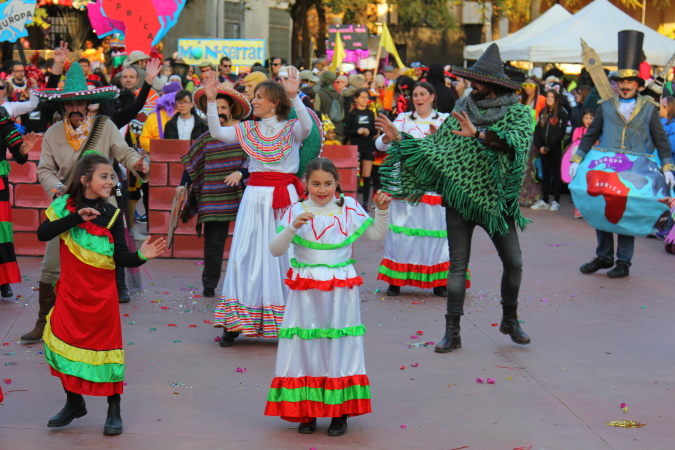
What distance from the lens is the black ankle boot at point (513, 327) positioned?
7.48m

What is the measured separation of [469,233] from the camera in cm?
743

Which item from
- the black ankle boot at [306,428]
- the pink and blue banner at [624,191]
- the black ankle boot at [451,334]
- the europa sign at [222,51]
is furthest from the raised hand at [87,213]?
the europa sign at [222,51]

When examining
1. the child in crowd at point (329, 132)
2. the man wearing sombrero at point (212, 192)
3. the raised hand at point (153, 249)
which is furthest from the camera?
the child in crowd at point (329, 132)

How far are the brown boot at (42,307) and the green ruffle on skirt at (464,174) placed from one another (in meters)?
2.44

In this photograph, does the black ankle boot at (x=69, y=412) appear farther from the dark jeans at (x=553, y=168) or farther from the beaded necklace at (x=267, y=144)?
the dark jeans at (x=553, y=168)

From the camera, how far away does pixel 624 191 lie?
32.5ft

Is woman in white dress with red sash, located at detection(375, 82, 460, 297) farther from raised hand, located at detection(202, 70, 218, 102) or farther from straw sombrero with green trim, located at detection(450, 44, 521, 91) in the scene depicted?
raised hand, located at detection(202, 70, 218, 102)

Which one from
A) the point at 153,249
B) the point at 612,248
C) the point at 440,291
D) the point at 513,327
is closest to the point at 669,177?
the point at 612,248

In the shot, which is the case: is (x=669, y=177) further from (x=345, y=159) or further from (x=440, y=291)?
(x=345, y=159)

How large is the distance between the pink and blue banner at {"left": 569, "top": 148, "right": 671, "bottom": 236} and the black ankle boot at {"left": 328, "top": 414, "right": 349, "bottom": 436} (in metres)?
5.34

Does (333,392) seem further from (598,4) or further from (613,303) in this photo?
(598,4)

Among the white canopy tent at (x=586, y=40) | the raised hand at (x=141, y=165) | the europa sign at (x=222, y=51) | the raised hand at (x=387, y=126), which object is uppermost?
the white canopy tent at (x=586, y=40)

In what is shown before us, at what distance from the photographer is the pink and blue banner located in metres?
9.90

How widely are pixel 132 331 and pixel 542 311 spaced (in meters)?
3.43
